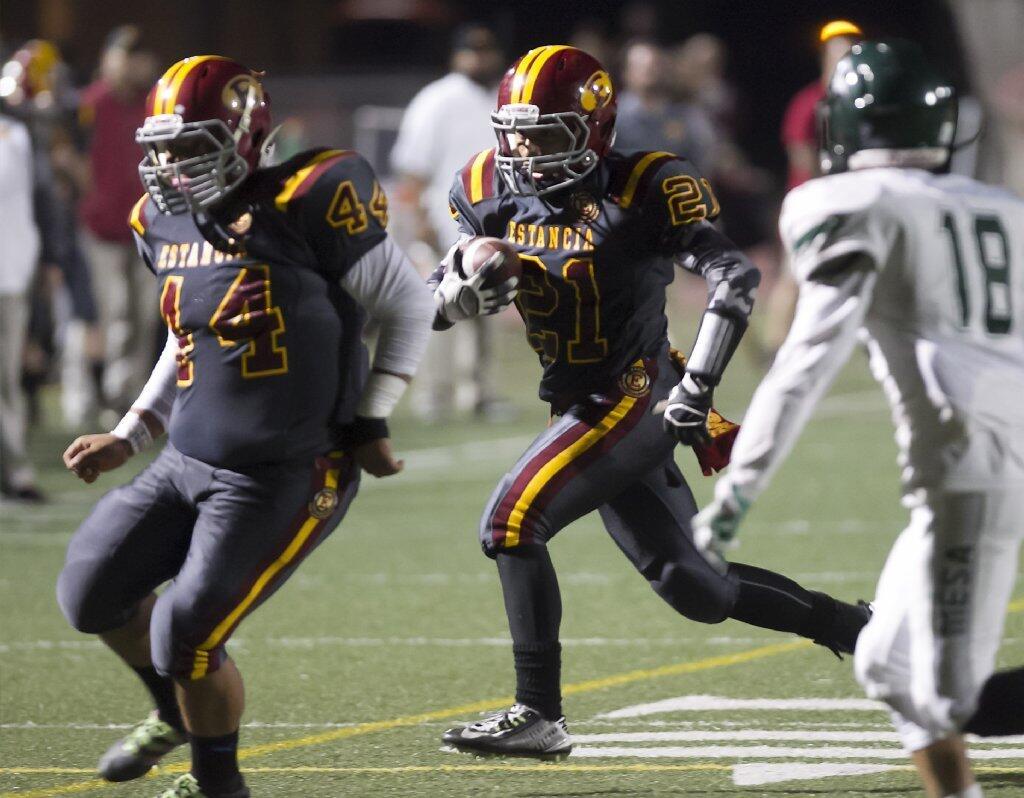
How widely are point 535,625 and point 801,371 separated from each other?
1505 mm

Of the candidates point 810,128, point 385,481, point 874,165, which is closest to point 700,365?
point 874,165

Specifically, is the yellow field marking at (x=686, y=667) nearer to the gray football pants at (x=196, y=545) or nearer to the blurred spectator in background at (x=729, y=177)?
the gray football pants at (x=196, y=545)

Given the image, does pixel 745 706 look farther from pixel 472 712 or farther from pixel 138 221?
pixel 138 221

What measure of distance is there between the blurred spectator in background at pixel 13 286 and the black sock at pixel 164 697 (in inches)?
186

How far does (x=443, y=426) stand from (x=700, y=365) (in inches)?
300

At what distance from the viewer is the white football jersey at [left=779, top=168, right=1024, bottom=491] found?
3.78m

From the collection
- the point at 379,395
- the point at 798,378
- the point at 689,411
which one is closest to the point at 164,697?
the point at 379,395

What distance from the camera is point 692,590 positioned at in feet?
16.9

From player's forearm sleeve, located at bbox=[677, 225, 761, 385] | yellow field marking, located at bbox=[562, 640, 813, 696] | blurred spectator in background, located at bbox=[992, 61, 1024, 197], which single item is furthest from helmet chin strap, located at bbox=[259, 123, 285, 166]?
blurred spectator in background, located at bbox=[992, 61, 1024, 197]

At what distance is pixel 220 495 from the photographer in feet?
14.7

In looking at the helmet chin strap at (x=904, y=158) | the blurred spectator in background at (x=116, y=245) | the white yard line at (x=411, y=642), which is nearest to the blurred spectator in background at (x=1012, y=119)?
the blurred spectator in background at (x=116, y=245)

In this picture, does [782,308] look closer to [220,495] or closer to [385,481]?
[385,481]

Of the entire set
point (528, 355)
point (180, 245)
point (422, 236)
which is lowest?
point (528, 355)

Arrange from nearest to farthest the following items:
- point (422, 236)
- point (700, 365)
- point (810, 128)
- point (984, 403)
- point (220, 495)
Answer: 1. point (984, 403)
2. point (220, 495)
3. point (700, 365)
4. point (422, 236)
5. point (810, 128)
